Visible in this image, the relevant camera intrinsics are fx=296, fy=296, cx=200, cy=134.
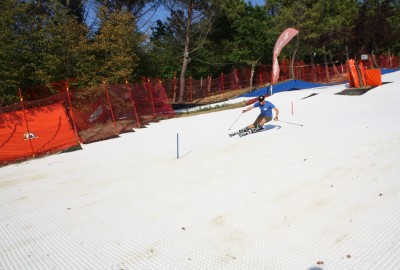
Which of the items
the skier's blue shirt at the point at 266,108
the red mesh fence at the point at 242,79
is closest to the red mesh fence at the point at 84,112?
the skier's blue shirt at the point at 266,108

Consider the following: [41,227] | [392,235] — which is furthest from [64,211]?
[392,235]

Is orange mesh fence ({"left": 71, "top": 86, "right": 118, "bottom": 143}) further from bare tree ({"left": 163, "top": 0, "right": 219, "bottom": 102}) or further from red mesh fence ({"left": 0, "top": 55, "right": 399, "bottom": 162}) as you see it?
bare tree ({"left": 163, "top": 0, "right": 219, "bottom": 102})

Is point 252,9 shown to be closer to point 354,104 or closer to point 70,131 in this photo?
point 354,104

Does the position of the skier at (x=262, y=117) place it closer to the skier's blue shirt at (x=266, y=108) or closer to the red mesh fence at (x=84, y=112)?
the skier's blue shirt at (x=266, y=108)

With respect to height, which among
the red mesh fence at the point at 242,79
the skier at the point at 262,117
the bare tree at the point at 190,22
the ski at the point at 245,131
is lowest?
the ski at the point at 245,131

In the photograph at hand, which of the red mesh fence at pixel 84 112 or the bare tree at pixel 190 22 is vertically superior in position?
the bare tree at pixel 190 22

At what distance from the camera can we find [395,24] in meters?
36.8

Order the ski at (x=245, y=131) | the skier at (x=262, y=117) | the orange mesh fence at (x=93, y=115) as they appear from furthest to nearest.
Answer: the orange mesh fence at (x=93, y=115), the skier at (x=262, y=117), the ski at (x=245, y=131)

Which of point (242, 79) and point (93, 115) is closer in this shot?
point (93, 115)

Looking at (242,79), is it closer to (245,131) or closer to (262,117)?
(262,117)

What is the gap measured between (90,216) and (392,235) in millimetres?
3427

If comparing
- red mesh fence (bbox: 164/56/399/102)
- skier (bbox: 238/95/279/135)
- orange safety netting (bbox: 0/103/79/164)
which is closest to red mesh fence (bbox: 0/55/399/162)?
orange safety netting (bbox: 0/103/79/164)

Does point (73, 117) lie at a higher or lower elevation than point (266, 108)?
higher

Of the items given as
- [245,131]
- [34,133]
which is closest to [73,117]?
[34,133]
